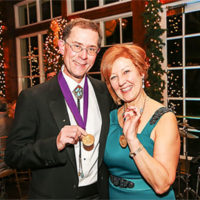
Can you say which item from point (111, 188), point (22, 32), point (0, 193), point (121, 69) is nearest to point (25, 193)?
point (0, 193)

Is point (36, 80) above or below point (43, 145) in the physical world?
above

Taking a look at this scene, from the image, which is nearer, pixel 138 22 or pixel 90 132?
pixel 90 132

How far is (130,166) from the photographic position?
1.69 metres

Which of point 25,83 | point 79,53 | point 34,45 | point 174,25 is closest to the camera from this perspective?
point 79,53

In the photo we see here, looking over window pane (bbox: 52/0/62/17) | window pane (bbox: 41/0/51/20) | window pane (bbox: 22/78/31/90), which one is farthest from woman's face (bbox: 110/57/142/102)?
window pane (bbox: 22/78/31/90)

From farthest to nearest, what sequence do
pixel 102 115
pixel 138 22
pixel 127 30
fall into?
1. pixel 127 30
2. pixel 138 22
3. pixel 102 115

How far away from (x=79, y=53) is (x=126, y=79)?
428 millimetres

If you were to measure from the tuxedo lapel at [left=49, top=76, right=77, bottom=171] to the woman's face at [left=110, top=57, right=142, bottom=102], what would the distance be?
1.58 ft

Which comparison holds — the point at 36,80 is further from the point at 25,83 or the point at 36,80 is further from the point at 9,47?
the point at 9,47

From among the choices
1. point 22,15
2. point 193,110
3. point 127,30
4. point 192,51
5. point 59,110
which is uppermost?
point 22,15

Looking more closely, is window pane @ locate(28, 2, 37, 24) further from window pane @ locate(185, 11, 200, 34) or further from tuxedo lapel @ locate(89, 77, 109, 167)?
tuxedo lapel @ locate(89, 77, 109, 167)

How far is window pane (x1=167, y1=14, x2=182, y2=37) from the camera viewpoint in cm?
488

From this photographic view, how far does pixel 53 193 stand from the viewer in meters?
1.61

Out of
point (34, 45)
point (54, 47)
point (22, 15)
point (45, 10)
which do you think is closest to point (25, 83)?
point (34, 45)
